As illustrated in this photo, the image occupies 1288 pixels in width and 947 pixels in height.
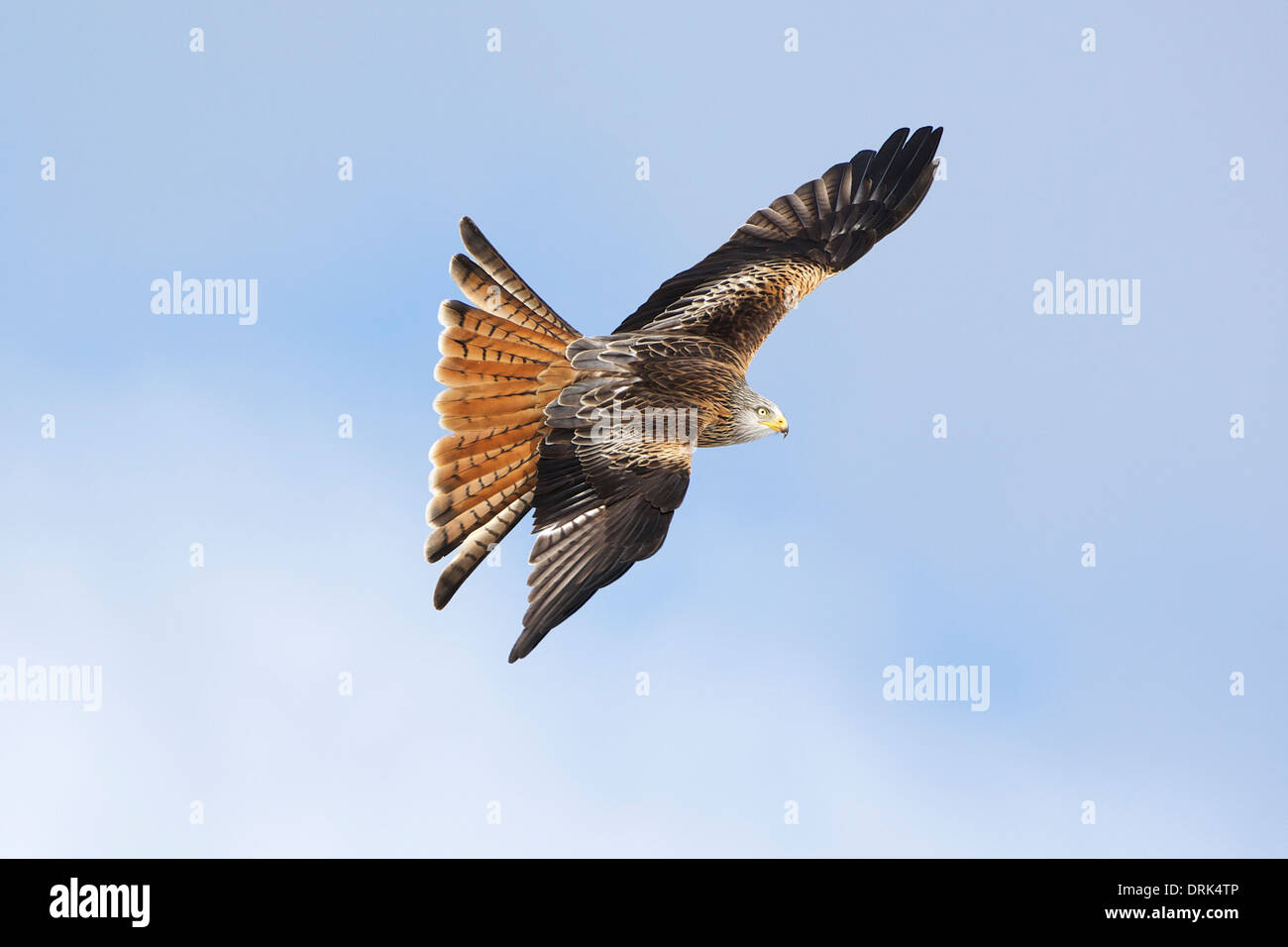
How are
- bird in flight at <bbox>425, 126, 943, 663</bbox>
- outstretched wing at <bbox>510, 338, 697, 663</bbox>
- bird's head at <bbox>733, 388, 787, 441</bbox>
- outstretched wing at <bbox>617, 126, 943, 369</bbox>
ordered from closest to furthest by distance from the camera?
outstretched wing at <bbox>510, 338, 697, 663</bbox> < bird in flight at <bbox>425, 126, 943, 663</bbox> < bird's head at <bbox>733, 388, 787, 441</bbox> < outstretched wing at <bbox>617, 126, 943, 369</bbox>

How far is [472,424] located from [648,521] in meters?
2.06

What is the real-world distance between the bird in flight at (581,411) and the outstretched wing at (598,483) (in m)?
0.01

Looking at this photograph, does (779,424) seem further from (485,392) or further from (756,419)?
(485,392)

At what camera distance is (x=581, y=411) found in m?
11.5

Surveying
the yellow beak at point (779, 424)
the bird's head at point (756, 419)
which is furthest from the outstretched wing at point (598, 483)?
the yellow beak at point (779, 424)

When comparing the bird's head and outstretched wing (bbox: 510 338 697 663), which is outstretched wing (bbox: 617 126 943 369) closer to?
the bird's head

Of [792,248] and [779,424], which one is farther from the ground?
[792,248]

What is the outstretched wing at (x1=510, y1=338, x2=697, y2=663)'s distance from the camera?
10359 mm

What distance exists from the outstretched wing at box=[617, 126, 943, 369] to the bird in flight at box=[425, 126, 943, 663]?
0.07 feet

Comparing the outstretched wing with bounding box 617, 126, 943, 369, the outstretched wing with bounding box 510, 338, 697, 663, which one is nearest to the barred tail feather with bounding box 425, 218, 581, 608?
the outstretched wing with bounding box 510, 338, 697, 663

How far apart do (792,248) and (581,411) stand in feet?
11.4

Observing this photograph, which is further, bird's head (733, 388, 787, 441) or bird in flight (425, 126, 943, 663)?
bird's head (733, 388, 787, 441)

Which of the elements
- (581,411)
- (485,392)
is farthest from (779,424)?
(485,392)

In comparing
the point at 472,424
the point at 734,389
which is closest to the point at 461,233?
the point at 472,424
